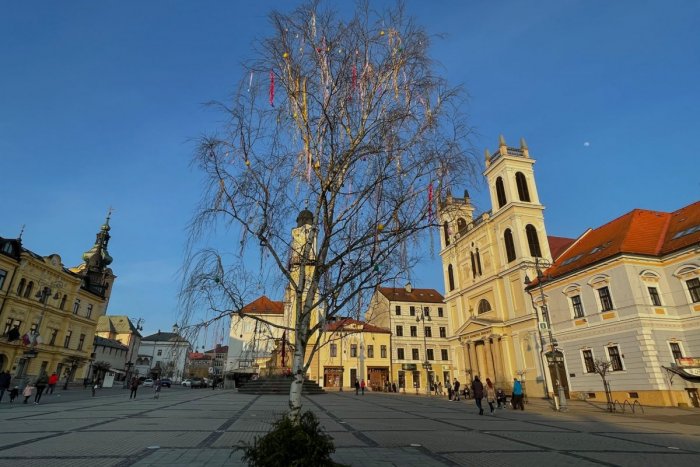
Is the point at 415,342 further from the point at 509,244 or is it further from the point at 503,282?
the point at 509,244

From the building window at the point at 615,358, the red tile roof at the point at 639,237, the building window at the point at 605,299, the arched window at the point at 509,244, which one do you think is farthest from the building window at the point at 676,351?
the arched window at the point at 509,244

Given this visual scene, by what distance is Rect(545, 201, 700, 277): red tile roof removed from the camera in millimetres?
26422

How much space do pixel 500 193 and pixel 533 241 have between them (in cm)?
706

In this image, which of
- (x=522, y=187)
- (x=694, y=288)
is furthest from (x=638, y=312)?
(x=522, y=187)

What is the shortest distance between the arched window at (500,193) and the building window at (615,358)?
1907cm

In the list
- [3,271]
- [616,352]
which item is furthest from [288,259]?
[3,271]

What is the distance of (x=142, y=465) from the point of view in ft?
21.3

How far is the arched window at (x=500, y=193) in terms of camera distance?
42381 millimetres

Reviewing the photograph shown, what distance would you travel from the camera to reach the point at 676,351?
24.6 metres

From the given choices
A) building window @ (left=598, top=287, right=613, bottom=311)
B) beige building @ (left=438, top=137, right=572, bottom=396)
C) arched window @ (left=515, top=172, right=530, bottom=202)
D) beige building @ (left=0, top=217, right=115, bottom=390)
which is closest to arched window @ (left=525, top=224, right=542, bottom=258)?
beige building @ (left=438, top=137, right=572, bottom=396)

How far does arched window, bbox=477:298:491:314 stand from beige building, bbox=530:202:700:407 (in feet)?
35.6

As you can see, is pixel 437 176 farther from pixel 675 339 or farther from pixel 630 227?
pixel 630 227

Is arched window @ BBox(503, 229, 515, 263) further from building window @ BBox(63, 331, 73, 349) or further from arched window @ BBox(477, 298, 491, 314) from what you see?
building window @ BBox(63, 331, 73, 349)

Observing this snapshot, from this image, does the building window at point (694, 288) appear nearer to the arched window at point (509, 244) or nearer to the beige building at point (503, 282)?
the beige building at point (503, 282)
